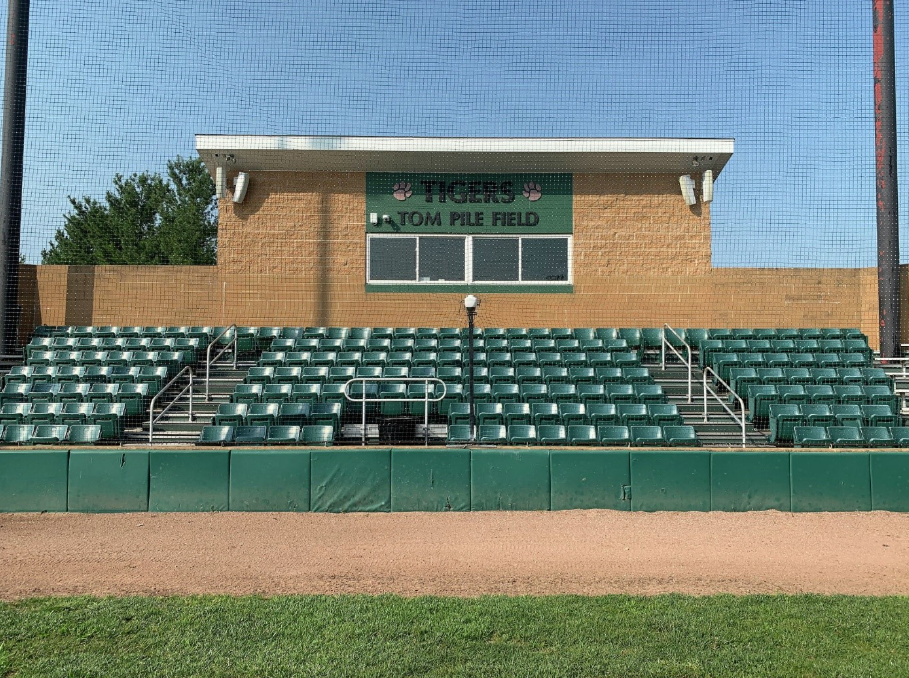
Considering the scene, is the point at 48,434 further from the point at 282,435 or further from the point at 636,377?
the point at 636,377

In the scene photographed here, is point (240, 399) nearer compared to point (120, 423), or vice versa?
point (120, 423)

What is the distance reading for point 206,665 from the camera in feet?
16.1

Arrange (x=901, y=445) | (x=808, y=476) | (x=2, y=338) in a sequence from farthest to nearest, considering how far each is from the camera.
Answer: (x=2, y=338)
(x=901, y=445)
(x=808, y=476)

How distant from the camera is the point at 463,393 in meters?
12.5

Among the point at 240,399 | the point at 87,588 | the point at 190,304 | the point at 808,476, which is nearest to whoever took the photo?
the point at 87,588

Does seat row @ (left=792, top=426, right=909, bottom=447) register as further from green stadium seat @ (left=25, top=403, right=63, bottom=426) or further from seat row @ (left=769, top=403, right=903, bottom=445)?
green stadium seat @ (left=25, top=403, right=63, bottom=426)

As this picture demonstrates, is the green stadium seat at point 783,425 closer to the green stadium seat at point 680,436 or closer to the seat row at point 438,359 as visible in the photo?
the green stadium seat at point 680,436

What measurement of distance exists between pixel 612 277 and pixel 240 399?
9017mm

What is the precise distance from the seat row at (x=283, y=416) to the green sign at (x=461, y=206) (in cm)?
686

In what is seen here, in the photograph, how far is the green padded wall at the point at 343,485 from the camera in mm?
9945

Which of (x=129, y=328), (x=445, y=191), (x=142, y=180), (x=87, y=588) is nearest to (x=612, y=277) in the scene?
(x=445, y=191)

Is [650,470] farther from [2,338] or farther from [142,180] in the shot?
[142,180]

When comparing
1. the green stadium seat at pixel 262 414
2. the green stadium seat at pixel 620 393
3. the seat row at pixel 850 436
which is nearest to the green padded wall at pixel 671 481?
the seat row at pixel 850 436

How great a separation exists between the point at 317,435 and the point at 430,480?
2.17 meters
